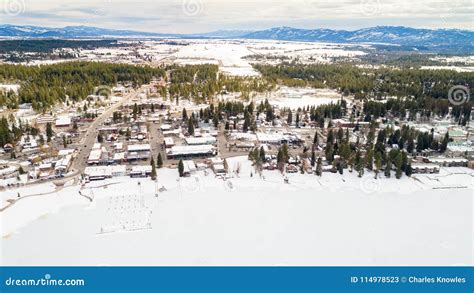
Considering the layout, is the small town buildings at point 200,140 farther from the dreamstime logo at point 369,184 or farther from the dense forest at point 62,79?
the dense forest at point 62,79

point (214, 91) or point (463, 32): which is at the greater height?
point (463, 32)

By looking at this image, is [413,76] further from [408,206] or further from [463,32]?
[463,32]

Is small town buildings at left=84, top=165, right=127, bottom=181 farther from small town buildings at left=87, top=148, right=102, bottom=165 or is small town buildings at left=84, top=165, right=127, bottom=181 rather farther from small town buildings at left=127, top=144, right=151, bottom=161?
small town buildings at left=127, top=144, right=151, bottom=161

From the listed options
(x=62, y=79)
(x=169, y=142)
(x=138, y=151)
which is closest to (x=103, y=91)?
(x=62, y=79)

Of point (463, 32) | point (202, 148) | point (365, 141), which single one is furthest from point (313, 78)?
point (463, 32)

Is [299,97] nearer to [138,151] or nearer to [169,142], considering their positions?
[169,142]
